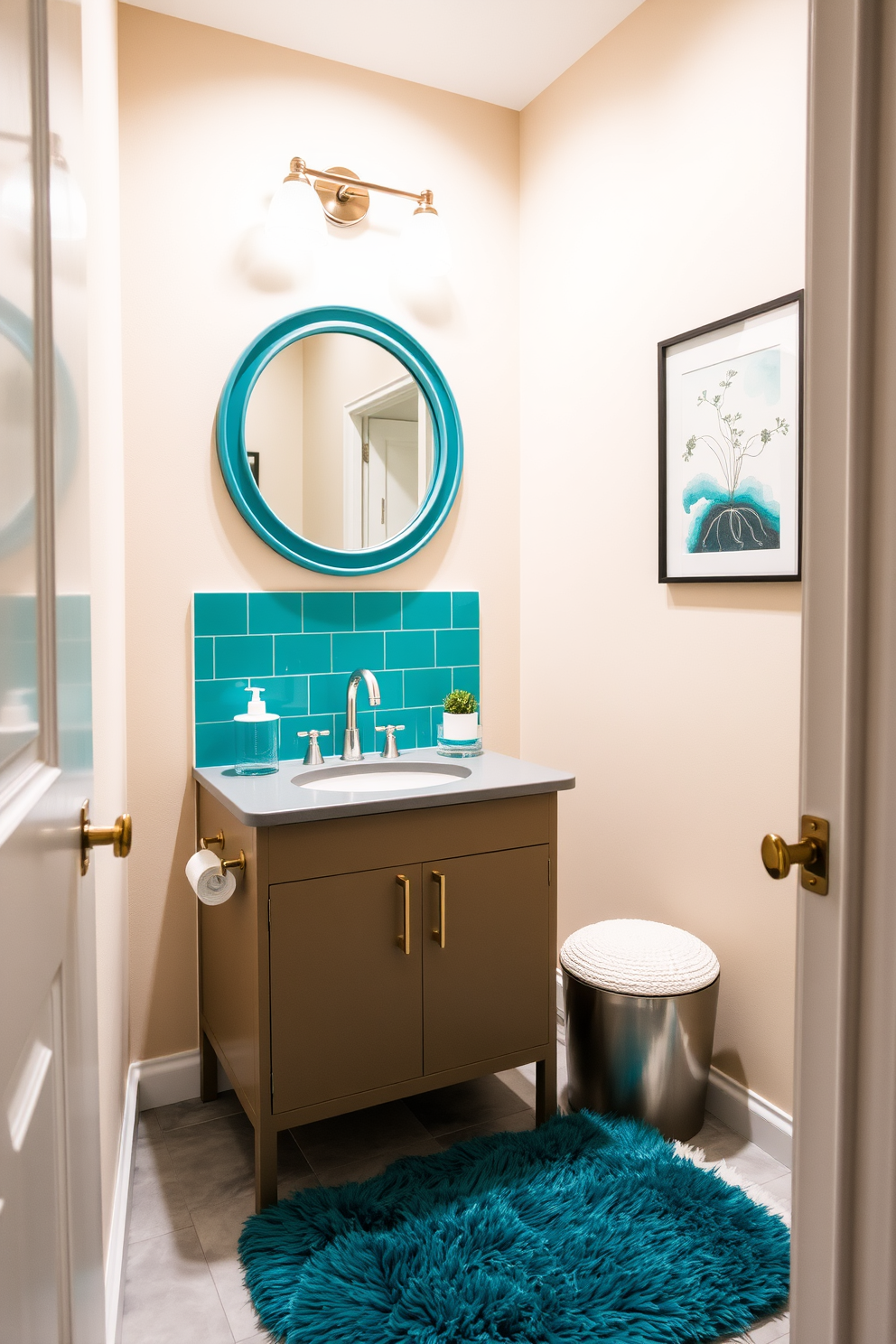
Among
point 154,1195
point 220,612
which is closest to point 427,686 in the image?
point 220,612

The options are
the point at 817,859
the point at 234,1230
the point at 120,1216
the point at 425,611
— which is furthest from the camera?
the point at 425,611

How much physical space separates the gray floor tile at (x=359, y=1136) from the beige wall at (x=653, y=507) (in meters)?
0.72

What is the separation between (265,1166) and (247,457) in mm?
1561

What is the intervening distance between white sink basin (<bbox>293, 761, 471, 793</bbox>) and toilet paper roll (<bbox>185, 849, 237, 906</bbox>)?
396 millimetres

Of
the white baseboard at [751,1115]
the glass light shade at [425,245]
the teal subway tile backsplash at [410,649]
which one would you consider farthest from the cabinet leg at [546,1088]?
the glass light shade at [425,245]

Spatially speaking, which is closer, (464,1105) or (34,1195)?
(34,1195)

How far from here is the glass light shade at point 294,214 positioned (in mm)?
2168

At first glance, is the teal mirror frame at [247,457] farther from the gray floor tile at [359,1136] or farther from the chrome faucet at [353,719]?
the gray floor tile at [359,1136]

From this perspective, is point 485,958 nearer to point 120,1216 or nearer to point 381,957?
point 381,957

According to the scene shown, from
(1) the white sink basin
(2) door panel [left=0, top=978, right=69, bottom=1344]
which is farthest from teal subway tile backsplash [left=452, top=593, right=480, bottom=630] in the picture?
Answer: (2) door panel [left=0, top=978, right=69, bottom=1344]

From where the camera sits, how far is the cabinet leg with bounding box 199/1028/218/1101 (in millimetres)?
2203

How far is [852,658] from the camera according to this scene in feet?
2.53

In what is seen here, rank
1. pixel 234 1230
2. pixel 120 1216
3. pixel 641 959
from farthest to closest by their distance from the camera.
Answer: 1. pixel 641 959
2. pixel 234 1230
3. pixel 120 1216

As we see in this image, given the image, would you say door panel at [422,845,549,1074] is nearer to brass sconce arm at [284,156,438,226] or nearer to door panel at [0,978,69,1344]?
door panel at [0,978,69,1344]
